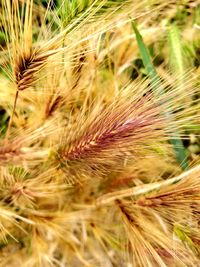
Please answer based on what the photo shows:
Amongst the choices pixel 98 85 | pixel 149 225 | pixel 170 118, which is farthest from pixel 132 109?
pixel 98 85

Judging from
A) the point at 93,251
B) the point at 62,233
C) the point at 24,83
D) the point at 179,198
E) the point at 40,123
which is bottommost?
the point at 93,251

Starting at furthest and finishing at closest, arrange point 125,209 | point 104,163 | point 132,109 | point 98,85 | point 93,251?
point 93,251
point 98,85
point 125,209
point 104,163
point 132,109

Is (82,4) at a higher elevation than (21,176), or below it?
higher

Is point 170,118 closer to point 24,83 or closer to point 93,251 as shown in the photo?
point 24,83

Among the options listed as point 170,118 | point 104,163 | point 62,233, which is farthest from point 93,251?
point 170,118

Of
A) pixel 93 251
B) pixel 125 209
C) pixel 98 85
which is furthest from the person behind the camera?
pixel 93 251

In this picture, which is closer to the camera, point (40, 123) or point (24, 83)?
point (24, 83)

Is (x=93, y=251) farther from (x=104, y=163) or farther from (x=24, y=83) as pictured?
(x=24, y=83)
